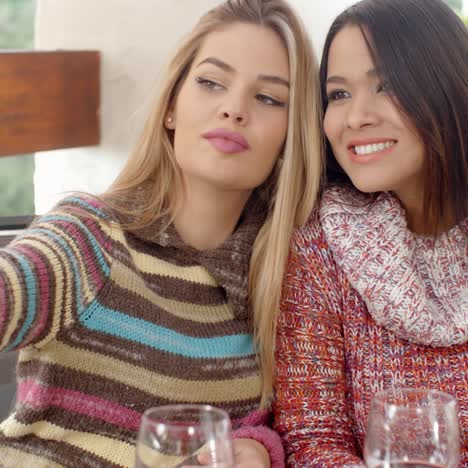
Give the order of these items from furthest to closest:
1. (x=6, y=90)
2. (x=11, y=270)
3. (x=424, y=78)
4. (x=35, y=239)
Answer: (x=6, y=90) < (x=424, y=78) < (x=35, y=239) < (x=11, y=270)

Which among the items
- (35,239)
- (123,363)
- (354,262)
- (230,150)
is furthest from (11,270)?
(354,262)

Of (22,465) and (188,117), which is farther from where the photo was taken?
(188,117)

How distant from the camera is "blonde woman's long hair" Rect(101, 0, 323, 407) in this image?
5.04 feet

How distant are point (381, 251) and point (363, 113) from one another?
0.25 m

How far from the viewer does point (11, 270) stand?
118 cm

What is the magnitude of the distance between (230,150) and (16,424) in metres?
0.60

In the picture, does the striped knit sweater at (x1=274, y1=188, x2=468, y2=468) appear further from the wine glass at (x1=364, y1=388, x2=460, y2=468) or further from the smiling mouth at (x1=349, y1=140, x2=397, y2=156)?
the wine glass at (x1=364, y1=388, x2=460, y2=468)

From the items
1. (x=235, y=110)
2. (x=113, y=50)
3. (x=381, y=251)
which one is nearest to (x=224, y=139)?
(x=235, y=110)

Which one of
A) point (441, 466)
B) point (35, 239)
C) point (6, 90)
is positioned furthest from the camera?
point (6, 90)

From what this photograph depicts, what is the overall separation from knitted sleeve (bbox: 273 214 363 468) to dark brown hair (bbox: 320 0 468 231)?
0.90 ft

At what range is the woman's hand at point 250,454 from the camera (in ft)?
4.22

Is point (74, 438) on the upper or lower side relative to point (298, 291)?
lower

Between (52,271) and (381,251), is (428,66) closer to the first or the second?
(381,251)

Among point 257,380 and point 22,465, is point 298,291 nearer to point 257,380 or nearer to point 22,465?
point 257,380
